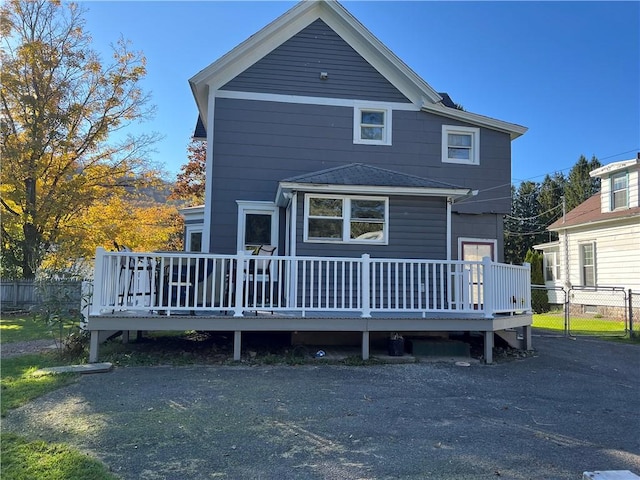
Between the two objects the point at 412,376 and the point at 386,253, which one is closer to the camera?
the point at 412,376

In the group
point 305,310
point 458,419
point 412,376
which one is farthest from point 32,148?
point 458,419

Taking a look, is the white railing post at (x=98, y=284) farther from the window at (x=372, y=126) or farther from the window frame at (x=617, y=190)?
the window frame at (x=617, y=190)

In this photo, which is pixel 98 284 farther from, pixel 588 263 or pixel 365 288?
pixel 588 263

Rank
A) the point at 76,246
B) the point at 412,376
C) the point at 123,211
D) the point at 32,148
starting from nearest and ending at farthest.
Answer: the point at 412,376
the point at 32,148
the point at 76,246
the point at 123,211

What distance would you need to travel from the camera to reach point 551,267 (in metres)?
21.8

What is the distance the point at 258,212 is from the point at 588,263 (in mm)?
14503

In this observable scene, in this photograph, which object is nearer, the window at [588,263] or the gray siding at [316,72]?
Answer: the gray siding at [316,72]

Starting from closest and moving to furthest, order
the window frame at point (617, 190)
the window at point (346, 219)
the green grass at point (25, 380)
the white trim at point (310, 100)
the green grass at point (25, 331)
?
the green grass at point (25, 380) → the window at point (346, 219) → the green grass at point (25, 331) → the white trim at point (310, 100) → the window frame at point (617, 190)

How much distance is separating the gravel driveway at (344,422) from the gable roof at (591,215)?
11.3m

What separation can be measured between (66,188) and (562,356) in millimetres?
17748

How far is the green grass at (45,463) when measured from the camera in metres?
3.05

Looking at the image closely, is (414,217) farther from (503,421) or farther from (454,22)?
(454,22)

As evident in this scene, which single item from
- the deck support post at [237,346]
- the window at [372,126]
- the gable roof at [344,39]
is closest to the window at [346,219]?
the window at [372,126]

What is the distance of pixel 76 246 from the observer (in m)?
17.7
